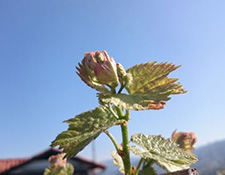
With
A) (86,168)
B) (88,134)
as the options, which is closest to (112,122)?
(88,134)

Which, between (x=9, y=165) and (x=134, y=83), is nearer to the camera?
(x=134, y=83)

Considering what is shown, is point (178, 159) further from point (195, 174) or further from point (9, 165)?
point (9, 165)

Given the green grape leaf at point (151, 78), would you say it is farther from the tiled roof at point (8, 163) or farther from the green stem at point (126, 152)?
the tiled roof at point (8, 163)

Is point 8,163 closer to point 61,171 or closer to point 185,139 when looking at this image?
point 61,171

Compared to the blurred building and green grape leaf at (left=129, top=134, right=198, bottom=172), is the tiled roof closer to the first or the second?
the blurred building

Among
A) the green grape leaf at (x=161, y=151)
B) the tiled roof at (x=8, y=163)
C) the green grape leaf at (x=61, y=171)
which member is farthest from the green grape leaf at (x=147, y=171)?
the tiled roof at (x=8, y=163)

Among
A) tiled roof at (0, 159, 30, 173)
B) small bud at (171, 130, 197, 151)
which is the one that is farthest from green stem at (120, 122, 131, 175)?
tiled roof at (0, 159, 30, 173)

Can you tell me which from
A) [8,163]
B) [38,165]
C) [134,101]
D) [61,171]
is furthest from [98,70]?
[38,165]
